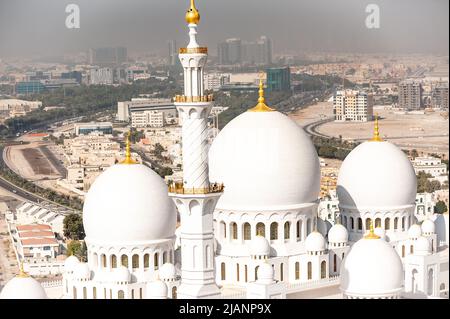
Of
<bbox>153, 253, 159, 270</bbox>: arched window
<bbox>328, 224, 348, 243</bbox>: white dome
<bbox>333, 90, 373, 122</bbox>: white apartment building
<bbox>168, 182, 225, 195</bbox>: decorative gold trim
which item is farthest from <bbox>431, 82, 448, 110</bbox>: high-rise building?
<bbox>168, 182, 225, 195</bbox>: decorative gold trim

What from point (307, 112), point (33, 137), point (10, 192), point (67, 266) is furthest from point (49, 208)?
point (67, 266)

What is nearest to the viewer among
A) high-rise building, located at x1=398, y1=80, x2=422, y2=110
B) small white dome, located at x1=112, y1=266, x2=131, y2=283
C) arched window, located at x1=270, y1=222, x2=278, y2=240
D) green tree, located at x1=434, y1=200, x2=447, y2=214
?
small white dome, located at x1=112, y1=266, x2=131, y2=283

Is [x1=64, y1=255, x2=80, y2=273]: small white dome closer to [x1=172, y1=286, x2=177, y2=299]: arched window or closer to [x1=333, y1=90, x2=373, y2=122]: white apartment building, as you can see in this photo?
[x1=172, y1=286, x2=177, y2=299]: arched window

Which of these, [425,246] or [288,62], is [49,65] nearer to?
[288,62]

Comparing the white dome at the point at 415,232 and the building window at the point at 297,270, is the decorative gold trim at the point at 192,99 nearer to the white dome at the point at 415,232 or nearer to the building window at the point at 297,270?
the building window at the point at 297,270

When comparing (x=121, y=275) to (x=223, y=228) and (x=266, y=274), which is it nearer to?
(x=223, y=228)

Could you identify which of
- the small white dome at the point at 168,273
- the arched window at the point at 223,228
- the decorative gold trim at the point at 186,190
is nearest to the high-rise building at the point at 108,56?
the arched window at the point at 223,228
